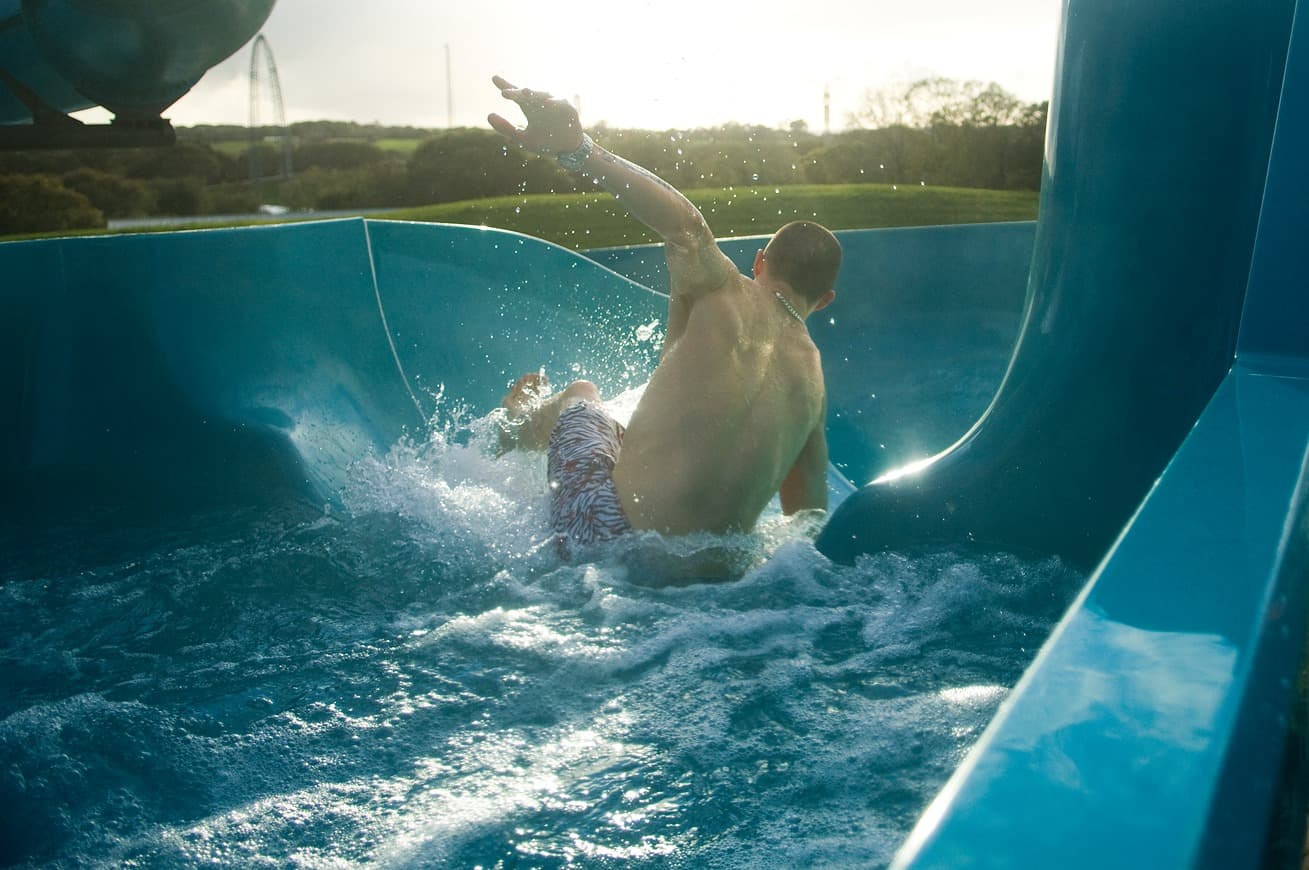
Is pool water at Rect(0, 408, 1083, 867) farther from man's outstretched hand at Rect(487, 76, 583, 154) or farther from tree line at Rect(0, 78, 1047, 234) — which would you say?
tree line at Rect(0, 78, 1047, 234)

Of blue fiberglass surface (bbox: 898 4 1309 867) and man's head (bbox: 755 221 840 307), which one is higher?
man's head (bbox: 755 221 840 307)

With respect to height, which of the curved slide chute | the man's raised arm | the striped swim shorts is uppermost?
the curved slide chute

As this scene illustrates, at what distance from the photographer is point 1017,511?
2393mm

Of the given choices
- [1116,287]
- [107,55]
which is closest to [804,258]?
[1116,287]

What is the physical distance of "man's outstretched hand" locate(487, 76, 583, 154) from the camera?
224 cm

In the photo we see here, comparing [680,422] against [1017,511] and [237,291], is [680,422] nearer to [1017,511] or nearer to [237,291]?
[1017,511]

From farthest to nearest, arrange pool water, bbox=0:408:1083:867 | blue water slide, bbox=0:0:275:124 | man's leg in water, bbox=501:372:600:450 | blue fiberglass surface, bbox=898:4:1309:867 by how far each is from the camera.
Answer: blue water slide, bbox=0:0:275:124 → man's leg in water, bbox=501:372:600:450 → pool water, bbox=0:408:1083:867 → blue fiberglass surface, bbox=898:4:1309:867

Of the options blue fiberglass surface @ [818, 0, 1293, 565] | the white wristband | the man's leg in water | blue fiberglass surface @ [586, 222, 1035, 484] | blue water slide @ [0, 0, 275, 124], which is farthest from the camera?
blue water slide @ [0, 0, 275, 124]

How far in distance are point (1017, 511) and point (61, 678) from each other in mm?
1978

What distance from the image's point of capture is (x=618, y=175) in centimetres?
227

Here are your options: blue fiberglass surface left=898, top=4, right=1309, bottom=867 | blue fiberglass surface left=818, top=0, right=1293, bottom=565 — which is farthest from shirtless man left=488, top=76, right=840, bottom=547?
blue fiberglass surface left=898, top=4, right=1309, bottom=867

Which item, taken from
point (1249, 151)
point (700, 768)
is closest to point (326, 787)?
point (700, 768)

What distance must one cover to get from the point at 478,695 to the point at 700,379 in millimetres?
915

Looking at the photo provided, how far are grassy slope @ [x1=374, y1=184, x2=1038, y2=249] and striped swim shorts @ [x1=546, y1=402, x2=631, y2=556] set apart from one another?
23.0ft
